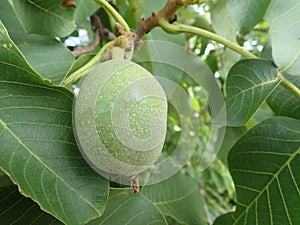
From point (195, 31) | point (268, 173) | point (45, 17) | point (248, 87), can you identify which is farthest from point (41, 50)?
point (268, 173)

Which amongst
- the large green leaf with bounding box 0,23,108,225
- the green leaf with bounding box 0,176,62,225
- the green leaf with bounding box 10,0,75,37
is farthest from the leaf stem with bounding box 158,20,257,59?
the green leaf with bounding box 0,176,62,225

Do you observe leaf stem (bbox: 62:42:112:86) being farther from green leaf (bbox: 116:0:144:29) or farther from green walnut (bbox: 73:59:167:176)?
green leaf (bbox: 116:0:144:29)

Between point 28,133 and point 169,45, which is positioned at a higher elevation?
point 28,133

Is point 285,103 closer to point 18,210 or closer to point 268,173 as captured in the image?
point 268,173

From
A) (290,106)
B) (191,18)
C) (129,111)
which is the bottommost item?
(191,18)

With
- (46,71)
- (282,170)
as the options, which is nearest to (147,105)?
(46,71)

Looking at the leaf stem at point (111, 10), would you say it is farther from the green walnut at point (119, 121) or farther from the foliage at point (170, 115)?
the green walnut at point (119, 121)

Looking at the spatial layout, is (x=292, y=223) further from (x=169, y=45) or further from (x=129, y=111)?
(x=169, y=45)
